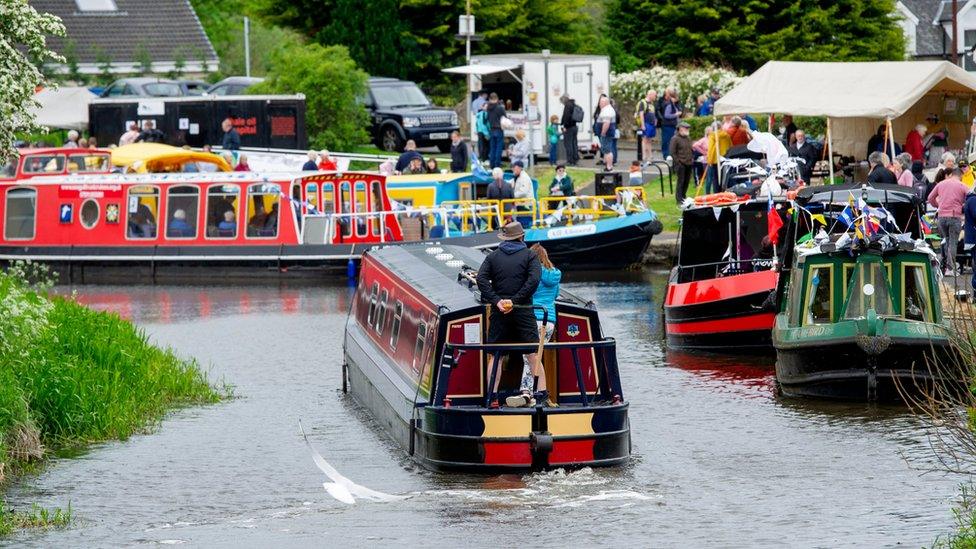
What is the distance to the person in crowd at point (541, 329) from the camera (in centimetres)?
1656

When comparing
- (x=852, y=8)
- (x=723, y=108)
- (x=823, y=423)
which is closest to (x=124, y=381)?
(x=823, y=423)

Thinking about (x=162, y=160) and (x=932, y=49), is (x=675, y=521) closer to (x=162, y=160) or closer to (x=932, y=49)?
(x=162, y=160)

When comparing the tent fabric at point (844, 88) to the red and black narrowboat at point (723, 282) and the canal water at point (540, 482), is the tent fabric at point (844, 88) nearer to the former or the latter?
the red and black narrowboat at point (723, 282)

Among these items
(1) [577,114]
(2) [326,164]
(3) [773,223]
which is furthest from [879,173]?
(1) [577,114]

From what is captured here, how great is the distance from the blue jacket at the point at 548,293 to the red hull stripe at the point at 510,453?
1325 millimetres

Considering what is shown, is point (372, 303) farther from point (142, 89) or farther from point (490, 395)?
point (142, 89)

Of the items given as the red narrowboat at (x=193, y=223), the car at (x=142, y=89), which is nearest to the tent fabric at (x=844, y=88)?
the red narrowboat at (x=193, y=223)

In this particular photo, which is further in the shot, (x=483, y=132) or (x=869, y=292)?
(x=483, y=132)

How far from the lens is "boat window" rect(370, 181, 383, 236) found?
3694 centimetres

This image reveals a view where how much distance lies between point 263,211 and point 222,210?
1.07 meters

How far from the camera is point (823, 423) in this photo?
65.6 ft

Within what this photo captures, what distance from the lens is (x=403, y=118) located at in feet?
164

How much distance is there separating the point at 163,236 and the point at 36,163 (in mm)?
4109

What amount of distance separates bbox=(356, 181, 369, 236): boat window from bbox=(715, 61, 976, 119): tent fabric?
24.4ft
